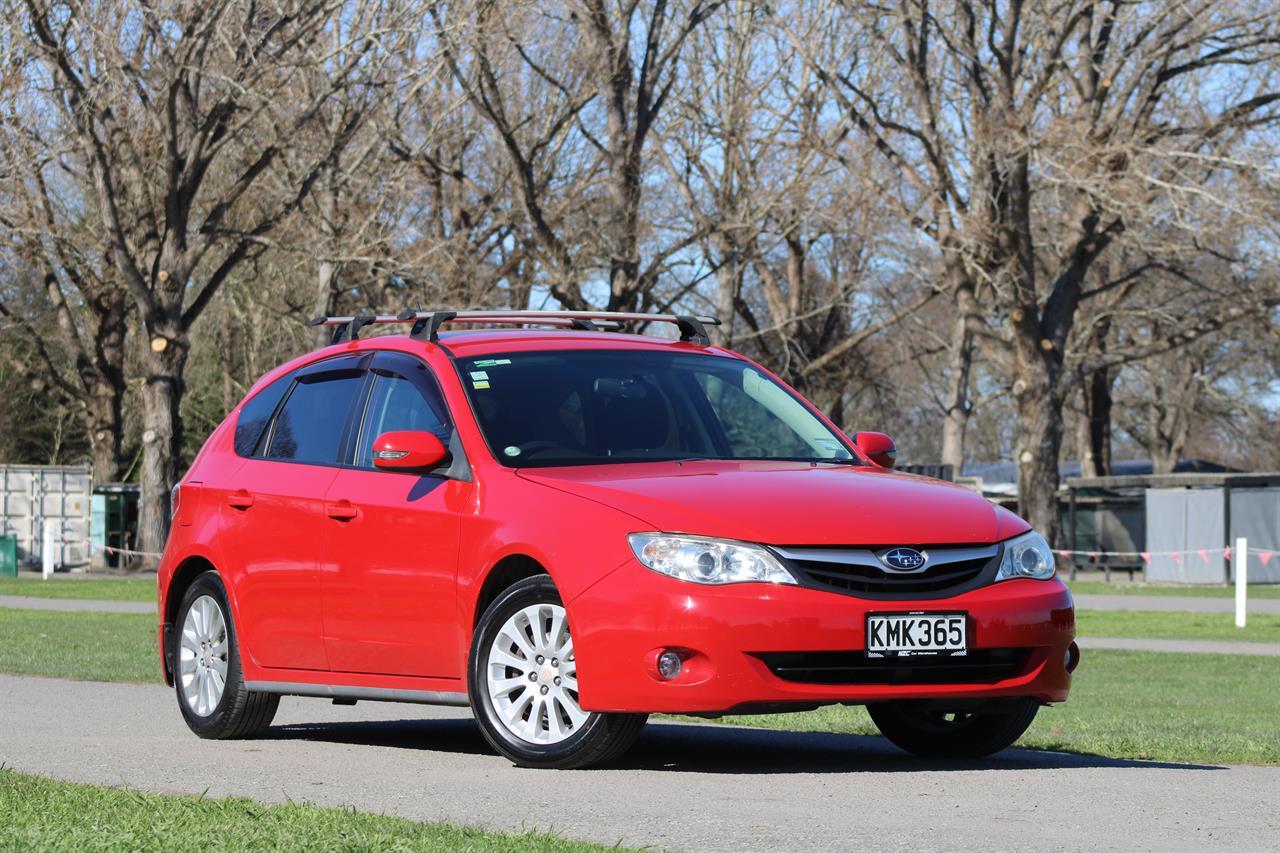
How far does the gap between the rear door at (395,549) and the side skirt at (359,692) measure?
0.08 m

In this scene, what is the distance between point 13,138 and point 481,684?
27.6 metres

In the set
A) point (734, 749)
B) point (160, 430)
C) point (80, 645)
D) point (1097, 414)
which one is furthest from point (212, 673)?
point (1097, 414)

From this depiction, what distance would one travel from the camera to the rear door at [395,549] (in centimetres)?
837

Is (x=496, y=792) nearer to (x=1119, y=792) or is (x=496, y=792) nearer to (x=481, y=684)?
(x=481, y=684)

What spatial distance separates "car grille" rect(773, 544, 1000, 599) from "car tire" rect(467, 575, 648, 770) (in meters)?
0.85

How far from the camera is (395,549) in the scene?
8.62 metres

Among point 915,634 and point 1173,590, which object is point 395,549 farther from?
point 1173,590

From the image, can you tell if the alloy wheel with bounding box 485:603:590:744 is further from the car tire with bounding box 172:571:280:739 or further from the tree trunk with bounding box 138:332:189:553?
the tree trunk with bounding box 138:332:189:553

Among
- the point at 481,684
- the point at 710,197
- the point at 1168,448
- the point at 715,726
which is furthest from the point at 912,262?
the point at 481,684

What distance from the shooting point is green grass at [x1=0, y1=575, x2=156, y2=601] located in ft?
109

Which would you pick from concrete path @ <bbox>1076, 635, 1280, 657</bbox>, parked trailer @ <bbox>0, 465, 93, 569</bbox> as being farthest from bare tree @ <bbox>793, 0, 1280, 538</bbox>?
parked trailer @ <bbox>0, 465, 93, 569</bbox>

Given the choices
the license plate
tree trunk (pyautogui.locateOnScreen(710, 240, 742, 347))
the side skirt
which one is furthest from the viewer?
tree trunk (pyautogui.locateOnScreen(710, 240, 742, 347))

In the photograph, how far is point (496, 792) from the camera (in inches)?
279

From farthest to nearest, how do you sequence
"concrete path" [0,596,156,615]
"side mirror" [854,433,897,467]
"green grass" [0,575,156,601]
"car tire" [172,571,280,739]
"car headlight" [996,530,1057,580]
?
1. "green grass" [0,575,156,601]
2. "concrete path" [0,596,156,615]
3. "car tire" [172,571,280,739]
4. "side mirror" [854,433,897,467]
5. "car headlight" [996,530,1057,580]
